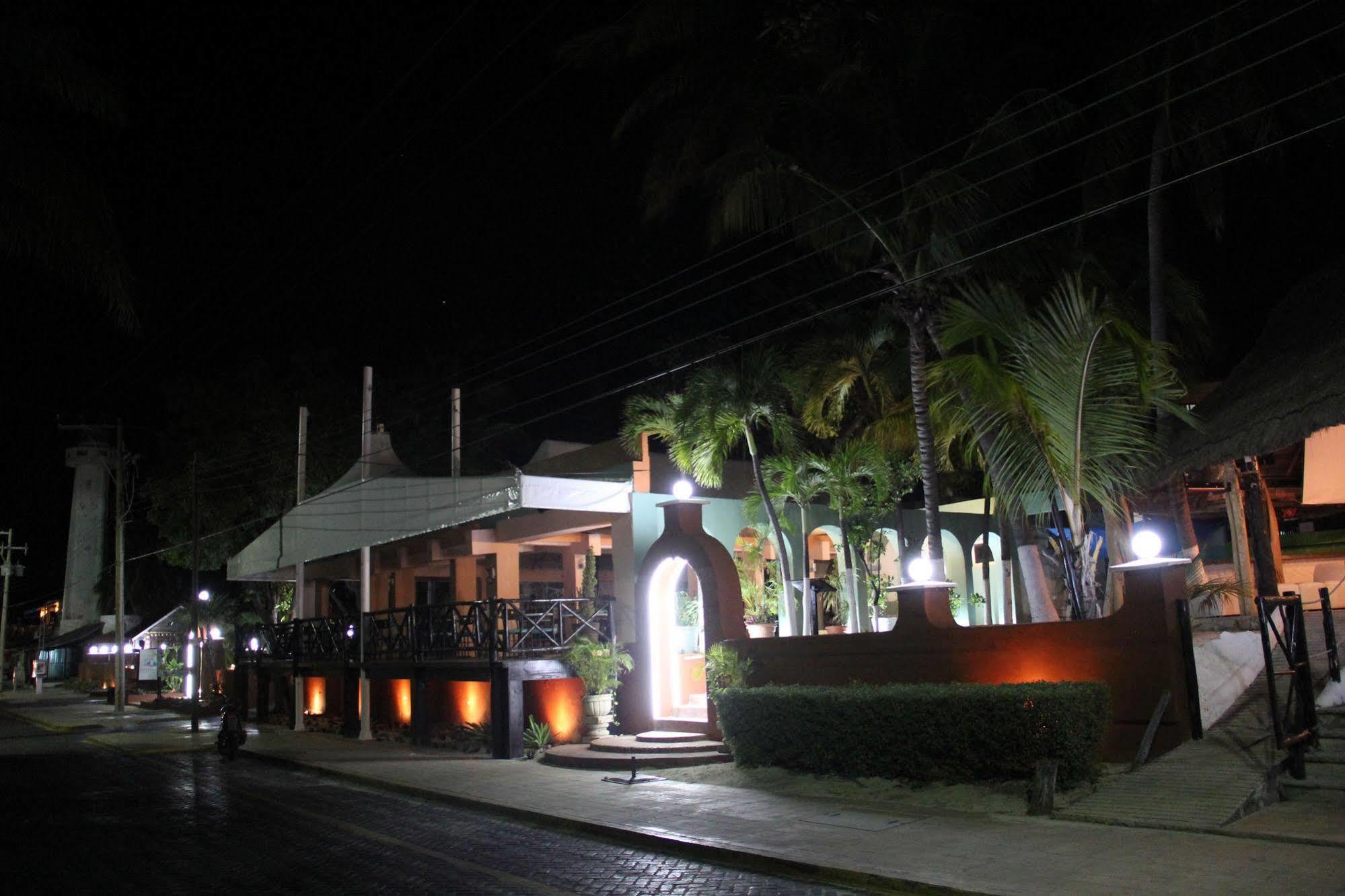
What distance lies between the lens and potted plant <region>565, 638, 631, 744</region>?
17953mm

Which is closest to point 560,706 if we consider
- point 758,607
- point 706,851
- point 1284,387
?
point 758,607

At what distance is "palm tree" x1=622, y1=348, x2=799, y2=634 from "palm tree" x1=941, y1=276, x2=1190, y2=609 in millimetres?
5596

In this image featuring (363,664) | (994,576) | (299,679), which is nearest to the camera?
(363,664)

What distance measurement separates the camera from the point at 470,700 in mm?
20547

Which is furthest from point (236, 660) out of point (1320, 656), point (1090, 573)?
point (1320, 656)

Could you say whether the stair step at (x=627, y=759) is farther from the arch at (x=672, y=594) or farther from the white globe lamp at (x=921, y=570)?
the white globe lamp at (x=921, y=570)

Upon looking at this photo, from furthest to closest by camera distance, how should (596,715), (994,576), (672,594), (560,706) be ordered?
(994,576), (560,706), (596,715), (672,594)

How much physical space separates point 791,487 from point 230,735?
11.6m

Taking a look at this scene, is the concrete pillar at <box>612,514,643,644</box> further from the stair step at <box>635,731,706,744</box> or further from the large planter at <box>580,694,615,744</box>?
the stair step at <box>635,731,706,744</box>

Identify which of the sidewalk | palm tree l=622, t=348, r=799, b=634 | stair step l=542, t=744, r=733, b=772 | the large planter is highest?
palm tree l=622, t=348, r=799, b=634

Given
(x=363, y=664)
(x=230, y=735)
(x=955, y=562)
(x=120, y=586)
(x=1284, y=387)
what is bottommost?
(x=230, y=735)

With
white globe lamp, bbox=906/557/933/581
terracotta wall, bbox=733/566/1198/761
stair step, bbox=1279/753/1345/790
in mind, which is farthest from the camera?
white globe lamp, bbox=906/557/933/581

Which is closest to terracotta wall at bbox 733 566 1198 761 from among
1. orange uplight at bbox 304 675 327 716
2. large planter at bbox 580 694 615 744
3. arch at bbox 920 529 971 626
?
large planter at bbox 580 694 615 744

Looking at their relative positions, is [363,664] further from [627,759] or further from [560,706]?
[627,759]
